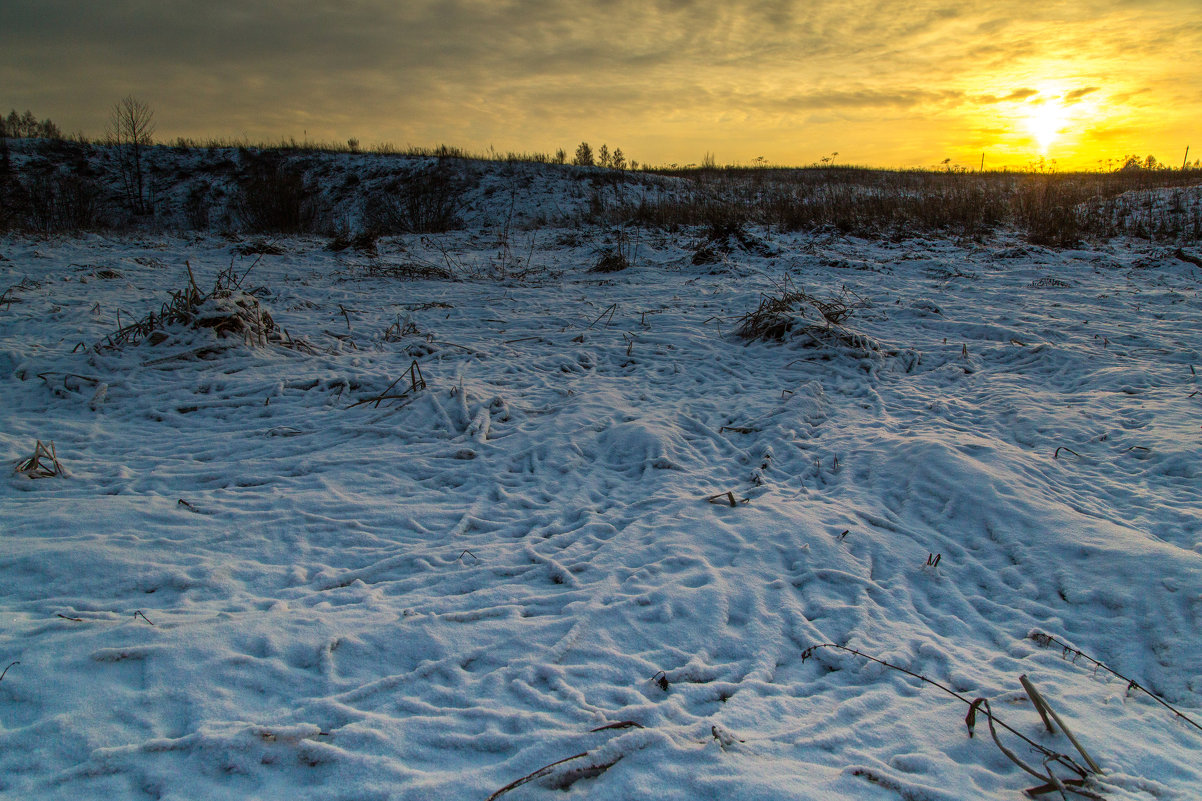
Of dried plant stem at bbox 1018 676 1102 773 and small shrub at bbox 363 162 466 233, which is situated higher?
small shrub at bbox 363 162 466 233

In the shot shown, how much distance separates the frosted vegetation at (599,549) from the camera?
5.36 feet

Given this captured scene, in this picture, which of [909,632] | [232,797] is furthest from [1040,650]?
[232,797]

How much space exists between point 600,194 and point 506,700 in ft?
78.8

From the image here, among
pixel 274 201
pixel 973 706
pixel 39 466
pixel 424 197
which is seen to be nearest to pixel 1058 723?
pixel 973 706

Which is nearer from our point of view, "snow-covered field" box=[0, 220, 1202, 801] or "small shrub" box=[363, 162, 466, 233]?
"snow-covered field" box=[0, 220, 1202, 801]

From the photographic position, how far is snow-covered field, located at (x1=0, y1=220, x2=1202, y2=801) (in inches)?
64.1

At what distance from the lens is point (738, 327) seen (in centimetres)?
702

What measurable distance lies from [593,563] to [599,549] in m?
0.13

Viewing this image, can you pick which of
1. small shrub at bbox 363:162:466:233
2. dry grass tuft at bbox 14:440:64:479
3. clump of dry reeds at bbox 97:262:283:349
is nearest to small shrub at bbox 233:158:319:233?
small shrub at bbox 363:162:466:233

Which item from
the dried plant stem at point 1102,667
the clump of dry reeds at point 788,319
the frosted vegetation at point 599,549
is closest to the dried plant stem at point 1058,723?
the frosted vegetation at point 599,549

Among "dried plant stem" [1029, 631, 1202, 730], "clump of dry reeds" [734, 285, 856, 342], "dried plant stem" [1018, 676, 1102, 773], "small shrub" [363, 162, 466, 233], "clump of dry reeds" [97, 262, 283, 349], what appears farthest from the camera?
"small shrub" [363, 162, 466, 233]

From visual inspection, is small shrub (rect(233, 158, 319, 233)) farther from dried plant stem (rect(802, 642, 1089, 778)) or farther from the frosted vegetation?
dried plant stem (rect(802, 642, 1089, 778))

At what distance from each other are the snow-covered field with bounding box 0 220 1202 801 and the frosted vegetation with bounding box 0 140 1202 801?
2cm

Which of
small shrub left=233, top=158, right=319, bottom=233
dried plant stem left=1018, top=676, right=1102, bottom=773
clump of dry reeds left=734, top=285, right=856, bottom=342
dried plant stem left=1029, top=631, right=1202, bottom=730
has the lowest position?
dried plant stem left=1029, top=631, right=1202, bottom=730
